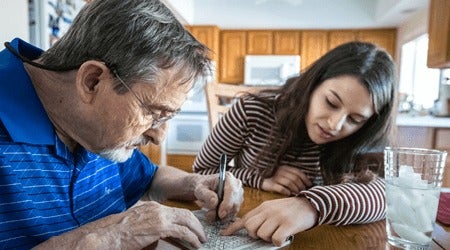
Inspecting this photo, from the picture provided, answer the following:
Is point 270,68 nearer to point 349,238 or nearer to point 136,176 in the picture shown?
point 136,176

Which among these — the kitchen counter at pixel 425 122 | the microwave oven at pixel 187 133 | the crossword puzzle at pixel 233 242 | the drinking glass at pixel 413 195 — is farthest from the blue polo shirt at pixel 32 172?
the microwave oven at pixel 187 133

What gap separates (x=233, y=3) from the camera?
4566 mm

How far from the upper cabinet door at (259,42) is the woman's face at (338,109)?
13.2ft

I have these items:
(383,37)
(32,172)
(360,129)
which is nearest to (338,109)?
(360,129)

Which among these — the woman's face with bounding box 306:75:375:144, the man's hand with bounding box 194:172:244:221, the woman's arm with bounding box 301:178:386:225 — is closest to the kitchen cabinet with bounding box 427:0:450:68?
the woman's face with bounding box 306:75:375:144

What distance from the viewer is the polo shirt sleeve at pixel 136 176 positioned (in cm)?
90

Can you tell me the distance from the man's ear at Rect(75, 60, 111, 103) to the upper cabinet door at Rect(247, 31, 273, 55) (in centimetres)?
454

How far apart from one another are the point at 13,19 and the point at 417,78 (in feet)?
13.0

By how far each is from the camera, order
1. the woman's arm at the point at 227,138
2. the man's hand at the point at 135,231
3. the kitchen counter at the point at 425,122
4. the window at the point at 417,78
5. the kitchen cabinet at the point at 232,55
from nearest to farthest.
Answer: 1. the man's hand at the point at 135,231
2. the woman's arm at the point at 227,138
3. the kitchen counter at the point at 425,122
4. the window at the point at 417,78
5. the kitchen cabinet at the point at 232,55

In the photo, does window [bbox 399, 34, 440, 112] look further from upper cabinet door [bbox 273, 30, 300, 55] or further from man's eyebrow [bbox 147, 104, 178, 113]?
man's eyebrow [bbox 147, 104, 178, 113]

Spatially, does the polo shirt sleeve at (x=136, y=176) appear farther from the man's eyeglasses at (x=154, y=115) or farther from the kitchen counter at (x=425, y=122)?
the kitchen counter at (x=425, y=122)

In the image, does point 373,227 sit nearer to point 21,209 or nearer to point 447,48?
point 21,209

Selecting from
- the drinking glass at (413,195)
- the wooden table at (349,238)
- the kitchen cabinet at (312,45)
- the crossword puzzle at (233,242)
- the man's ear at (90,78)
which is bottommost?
the wooden table at (349,238)

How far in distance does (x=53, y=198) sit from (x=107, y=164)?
188mm
